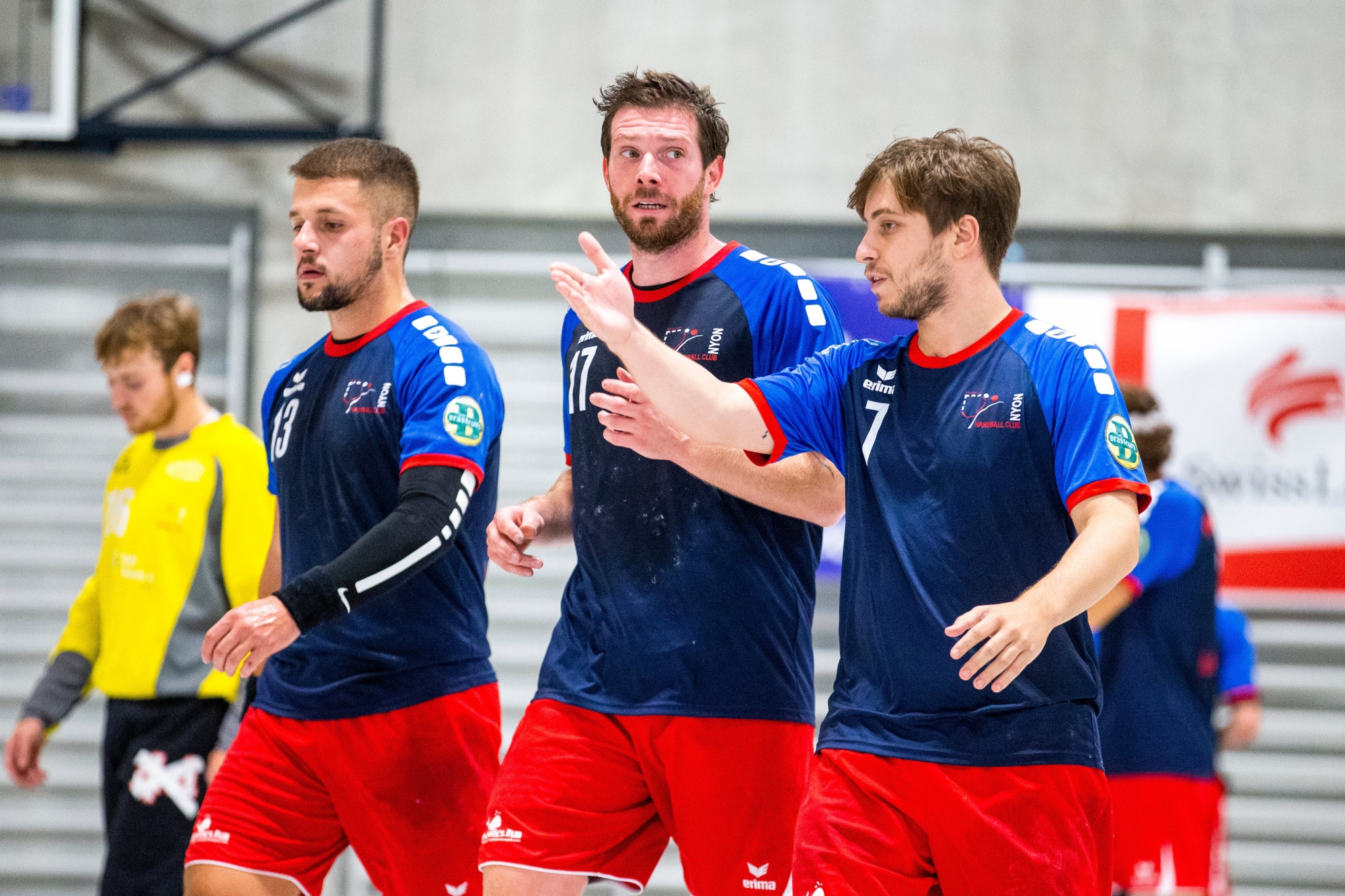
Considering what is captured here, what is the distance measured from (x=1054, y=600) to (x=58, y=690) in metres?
4.18

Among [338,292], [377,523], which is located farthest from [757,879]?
[338,292]

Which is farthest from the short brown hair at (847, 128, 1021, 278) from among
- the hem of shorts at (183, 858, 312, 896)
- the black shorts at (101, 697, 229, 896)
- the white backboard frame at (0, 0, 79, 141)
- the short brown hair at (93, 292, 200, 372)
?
the white backboard frame at (0, 0, 79, 141)

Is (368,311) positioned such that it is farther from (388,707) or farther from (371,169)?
(388,707)

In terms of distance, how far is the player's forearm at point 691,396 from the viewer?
288cm

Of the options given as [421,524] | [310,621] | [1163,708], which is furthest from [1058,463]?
[1163,708]

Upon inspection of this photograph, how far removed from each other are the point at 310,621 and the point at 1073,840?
5.76 ft

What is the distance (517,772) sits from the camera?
335cm

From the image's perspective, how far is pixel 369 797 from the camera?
3594 millimetres

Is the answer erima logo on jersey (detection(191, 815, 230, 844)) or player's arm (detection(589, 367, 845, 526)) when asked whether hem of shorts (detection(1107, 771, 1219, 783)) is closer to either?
player's arm (detection(589, 367, 845, 526))

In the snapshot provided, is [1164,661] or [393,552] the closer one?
[393,552]

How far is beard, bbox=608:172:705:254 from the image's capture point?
3.46 m

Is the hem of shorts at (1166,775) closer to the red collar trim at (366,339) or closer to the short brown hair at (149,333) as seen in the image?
the red collar trim at (366,339)

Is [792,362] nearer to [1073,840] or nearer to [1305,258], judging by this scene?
[1073,840]

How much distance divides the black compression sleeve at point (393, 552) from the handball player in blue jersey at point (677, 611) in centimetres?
18
